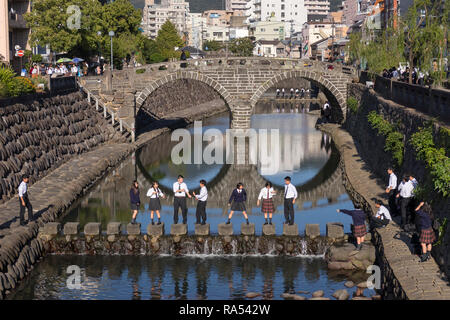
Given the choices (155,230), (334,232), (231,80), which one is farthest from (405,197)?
(231,80)

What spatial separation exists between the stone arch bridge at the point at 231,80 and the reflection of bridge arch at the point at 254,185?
8.76 m

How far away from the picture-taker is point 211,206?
133 feet

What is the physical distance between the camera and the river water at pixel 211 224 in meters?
25.8

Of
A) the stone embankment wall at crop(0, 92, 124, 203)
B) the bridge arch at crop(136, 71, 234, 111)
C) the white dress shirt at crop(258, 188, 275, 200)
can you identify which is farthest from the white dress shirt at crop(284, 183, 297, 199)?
the bridge arch at crop(136, 71, 234, 111)

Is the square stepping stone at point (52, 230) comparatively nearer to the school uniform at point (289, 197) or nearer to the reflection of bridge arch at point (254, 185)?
the school uniform at point (289, 197)

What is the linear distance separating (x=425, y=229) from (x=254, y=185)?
24123 mm

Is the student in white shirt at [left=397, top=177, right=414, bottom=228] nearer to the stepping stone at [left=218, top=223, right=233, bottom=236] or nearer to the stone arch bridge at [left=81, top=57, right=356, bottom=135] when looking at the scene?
the stepping stone at [left=218, top=223, right=233, bottom=236]

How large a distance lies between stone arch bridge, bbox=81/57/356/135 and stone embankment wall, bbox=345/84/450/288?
3.62 metres

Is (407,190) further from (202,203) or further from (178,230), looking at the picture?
(178,230)

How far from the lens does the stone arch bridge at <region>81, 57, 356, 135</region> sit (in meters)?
62.8

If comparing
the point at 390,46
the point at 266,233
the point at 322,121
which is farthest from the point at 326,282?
the point at 322,121

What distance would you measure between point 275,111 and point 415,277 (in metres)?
81.4

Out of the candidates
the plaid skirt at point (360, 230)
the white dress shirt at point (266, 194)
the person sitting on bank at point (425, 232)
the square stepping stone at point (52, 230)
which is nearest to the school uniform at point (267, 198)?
the white dress shirt at point (266, 194)
